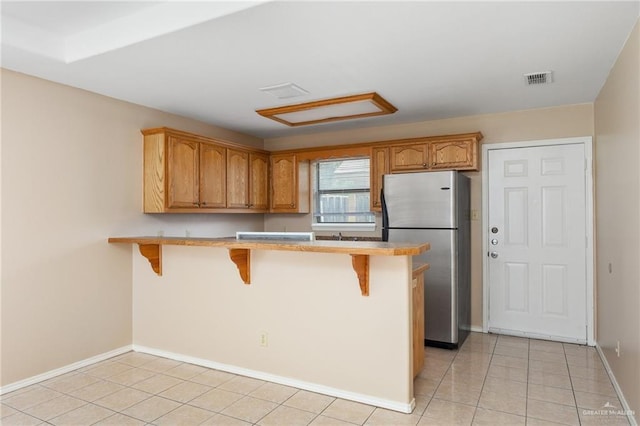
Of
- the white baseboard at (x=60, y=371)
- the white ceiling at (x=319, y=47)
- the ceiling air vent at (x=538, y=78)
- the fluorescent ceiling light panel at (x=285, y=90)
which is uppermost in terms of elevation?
the white ceiling at (x=319, y=47)

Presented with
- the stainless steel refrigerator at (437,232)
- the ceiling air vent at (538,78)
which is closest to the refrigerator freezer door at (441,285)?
the stainless steel refrigerator at (437,232)

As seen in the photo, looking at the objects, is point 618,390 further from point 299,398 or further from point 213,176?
point 213,176

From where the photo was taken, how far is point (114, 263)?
3.81m

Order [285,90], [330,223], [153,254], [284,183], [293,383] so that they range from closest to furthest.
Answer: [293,383], [285,90], [153,254], [284,183], [330,223]

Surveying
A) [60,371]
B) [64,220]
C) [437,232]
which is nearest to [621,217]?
[437,232]

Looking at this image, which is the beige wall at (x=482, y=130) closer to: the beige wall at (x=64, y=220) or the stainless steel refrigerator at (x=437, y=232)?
the stainless steel refrigerator at (x=437, y=232)

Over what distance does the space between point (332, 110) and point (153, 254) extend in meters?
2.19

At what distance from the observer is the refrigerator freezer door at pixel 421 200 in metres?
3.92

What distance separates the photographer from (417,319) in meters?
3.16

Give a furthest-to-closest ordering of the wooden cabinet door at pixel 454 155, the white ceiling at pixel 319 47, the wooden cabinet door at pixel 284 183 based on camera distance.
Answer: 1. the wooden cabinet door at pixel 284 183
2. the wooden cabinet door at pixel 454 155
3. the white ceiling at pixel 319 47

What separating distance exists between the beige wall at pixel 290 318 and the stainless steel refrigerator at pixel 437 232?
1.23 meters

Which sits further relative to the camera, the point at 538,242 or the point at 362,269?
the point at 538,242

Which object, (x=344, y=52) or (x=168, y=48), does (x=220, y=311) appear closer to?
(x=168, y=48)

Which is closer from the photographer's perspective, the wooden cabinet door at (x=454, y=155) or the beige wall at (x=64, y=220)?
the beige wall at (x=64, y=220)
